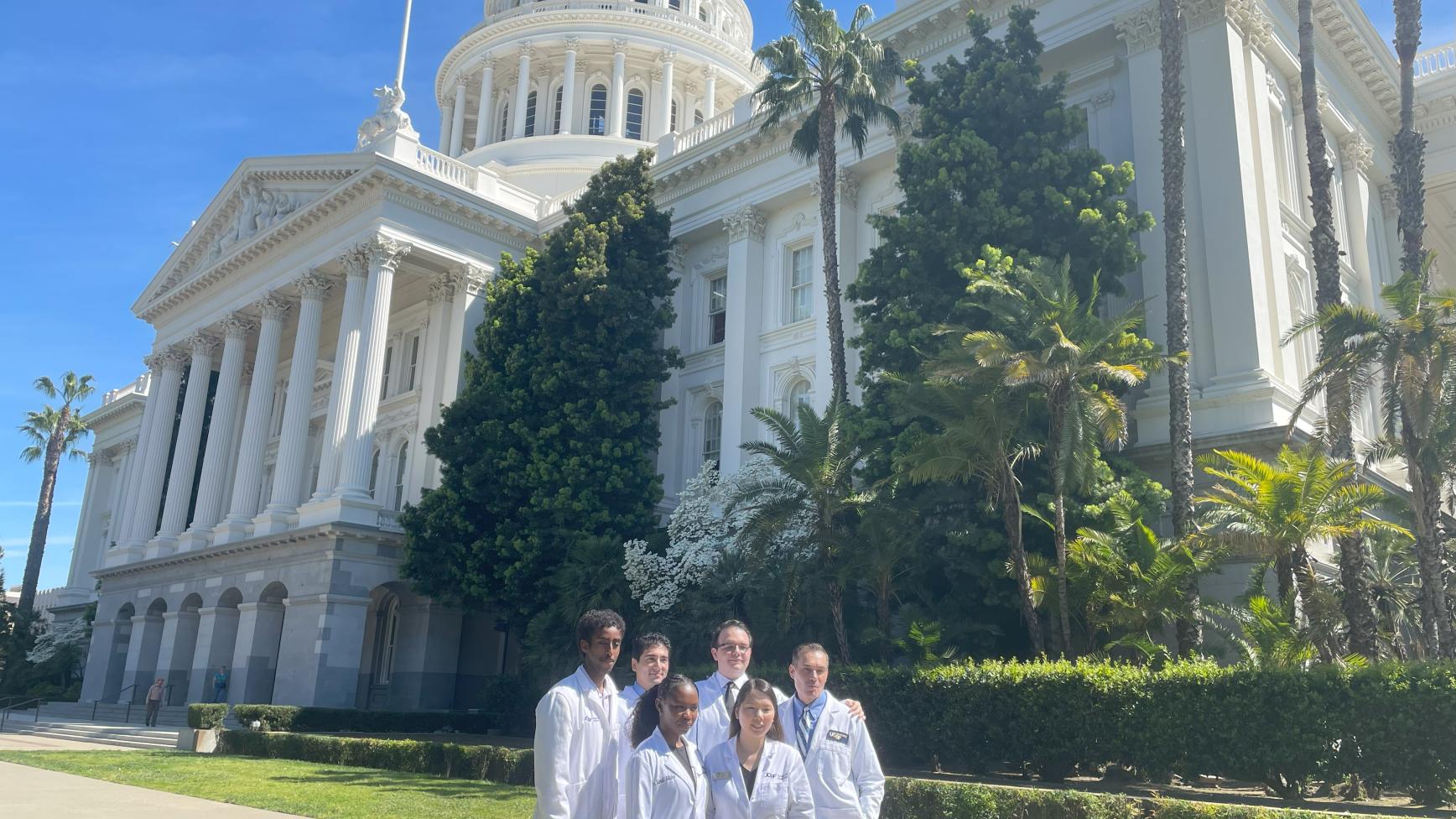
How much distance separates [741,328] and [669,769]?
27061 millimetres

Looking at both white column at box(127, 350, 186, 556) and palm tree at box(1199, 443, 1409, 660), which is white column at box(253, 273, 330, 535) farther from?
palm tree at box(1199, 443, 1409, 660)

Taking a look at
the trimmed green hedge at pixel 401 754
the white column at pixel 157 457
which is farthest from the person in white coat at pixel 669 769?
the white column at pixel 157 457

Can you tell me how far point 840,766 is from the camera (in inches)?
248

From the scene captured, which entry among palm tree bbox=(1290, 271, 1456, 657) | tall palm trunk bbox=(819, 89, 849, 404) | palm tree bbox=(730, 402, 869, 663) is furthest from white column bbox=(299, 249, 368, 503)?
palm tree bbox=(1290, 271, 1456, 657)

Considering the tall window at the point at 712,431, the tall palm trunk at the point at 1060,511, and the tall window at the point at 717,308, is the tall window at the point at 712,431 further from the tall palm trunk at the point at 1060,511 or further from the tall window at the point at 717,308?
the tall palm trunk at the point at 1060,511

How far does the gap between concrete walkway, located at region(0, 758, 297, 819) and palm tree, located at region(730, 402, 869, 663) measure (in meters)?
10.7

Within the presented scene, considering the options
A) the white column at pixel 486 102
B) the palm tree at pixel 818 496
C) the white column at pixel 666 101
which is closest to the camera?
the palm tree at pixel 818 496

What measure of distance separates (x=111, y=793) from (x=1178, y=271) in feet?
59.5

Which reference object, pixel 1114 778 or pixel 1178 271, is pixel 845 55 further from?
pixel 1114 778

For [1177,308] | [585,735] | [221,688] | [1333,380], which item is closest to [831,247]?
[1177,308]

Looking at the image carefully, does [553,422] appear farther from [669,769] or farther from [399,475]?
[669,769]

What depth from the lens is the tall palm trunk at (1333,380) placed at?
654 inches

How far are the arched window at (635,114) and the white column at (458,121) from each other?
9.09 metres

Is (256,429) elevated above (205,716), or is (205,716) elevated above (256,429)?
(256,429)
